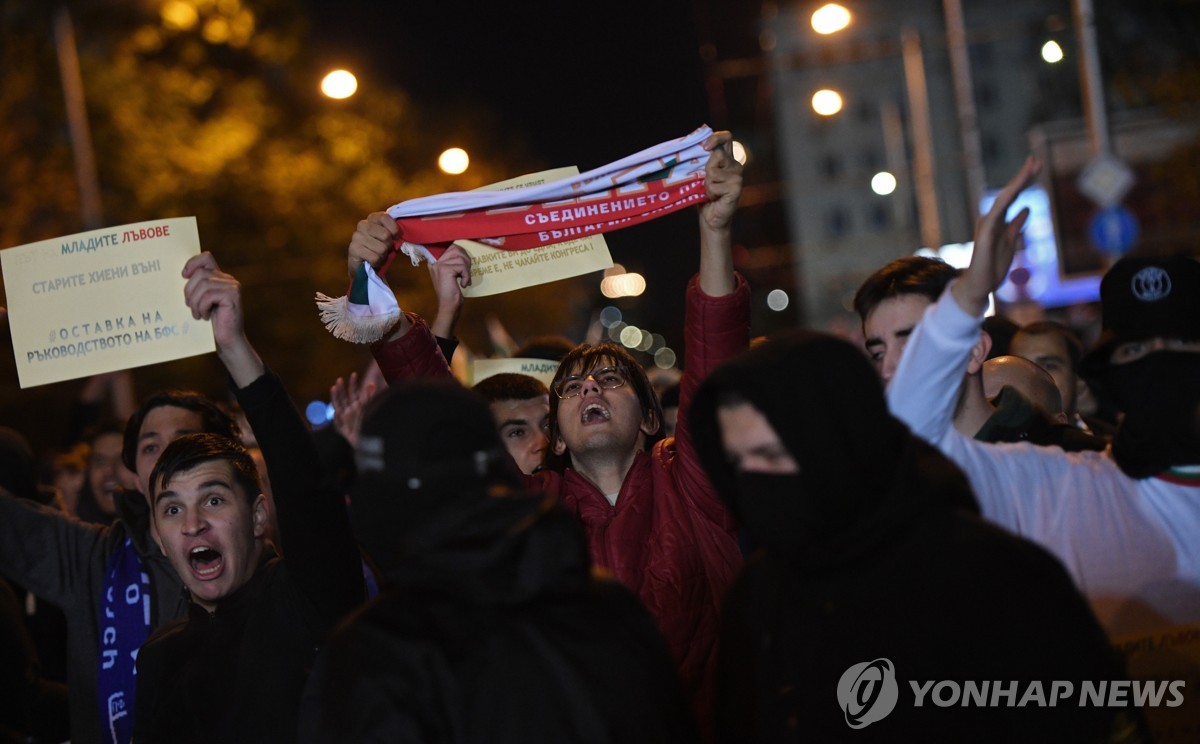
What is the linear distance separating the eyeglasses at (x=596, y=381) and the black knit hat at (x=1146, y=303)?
5.42 ft

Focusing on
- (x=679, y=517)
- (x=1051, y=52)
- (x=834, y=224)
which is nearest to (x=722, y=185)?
(x=679, y=517)

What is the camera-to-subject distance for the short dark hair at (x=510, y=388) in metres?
5.63

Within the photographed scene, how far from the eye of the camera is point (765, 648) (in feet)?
8.93

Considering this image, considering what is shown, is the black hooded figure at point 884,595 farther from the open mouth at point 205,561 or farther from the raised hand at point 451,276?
the raised hand at point 451,276

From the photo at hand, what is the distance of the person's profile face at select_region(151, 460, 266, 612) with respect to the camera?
12.6 ft

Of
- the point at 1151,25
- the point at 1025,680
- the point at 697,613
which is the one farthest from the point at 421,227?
the point at 1151,25

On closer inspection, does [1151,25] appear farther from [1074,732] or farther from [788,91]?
[788,91]

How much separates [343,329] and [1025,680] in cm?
256

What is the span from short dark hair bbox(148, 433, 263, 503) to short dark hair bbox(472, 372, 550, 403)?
163cm

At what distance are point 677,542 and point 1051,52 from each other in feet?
54.9

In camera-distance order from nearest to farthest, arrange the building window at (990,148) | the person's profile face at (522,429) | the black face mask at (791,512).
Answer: the black face mask at (791,512) → the person's profile face at (522,429) → the building window at (990,148)

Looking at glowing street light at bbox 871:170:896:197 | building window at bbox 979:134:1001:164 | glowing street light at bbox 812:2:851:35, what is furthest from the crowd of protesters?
building window at bbox 979:134:1001:164

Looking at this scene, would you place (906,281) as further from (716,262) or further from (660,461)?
(660,461)

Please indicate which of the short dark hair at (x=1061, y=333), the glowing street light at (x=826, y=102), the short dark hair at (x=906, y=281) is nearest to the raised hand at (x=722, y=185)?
the short dark hair at (x=906, y=281)
